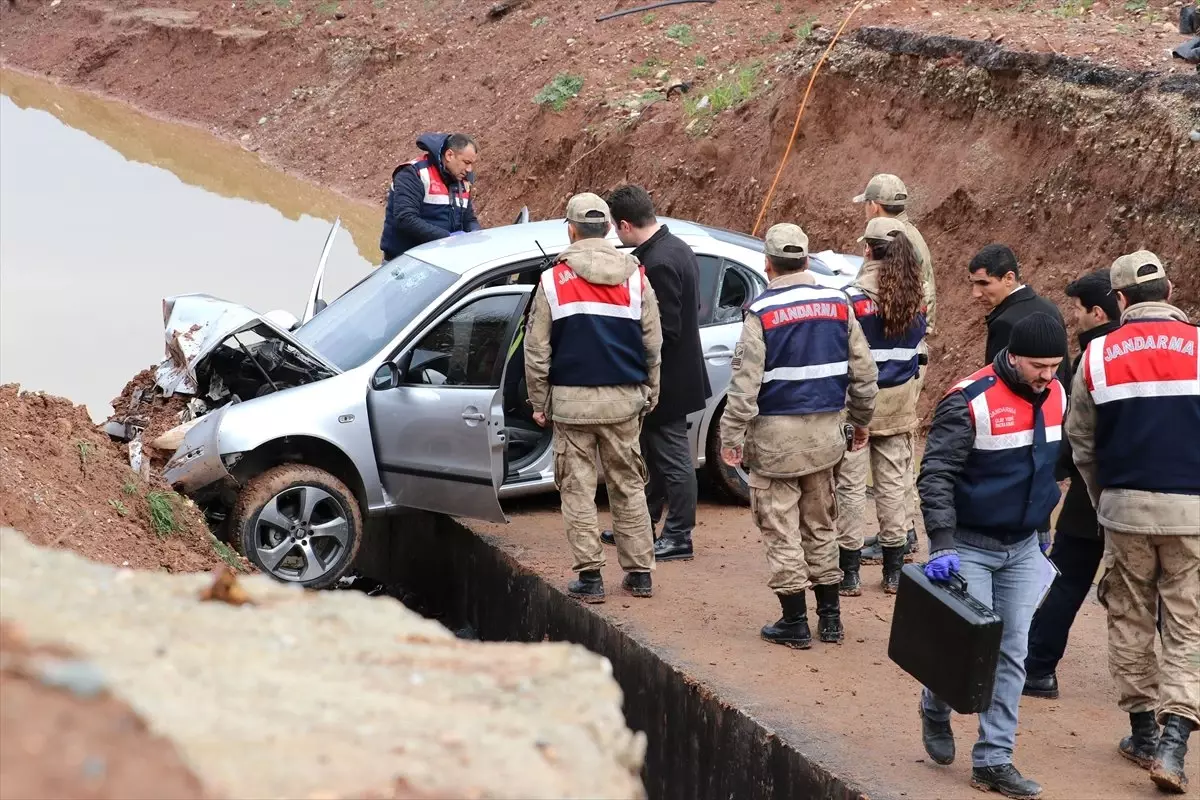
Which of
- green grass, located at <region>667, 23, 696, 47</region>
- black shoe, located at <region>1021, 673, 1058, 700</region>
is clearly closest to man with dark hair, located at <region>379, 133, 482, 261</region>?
black shoe, located at <region>1021, 673, 1058, 700</region>

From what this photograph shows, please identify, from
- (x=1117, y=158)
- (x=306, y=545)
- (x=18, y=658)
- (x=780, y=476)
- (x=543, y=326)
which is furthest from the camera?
(x=1117, y=158)

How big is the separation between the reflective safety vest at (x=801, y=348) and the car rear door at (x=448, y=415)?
179 cm

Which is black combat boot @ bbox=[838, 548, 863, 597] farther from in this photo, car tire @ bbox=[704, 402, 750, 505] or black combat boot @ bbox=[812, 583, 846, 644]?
car tire @ bbox=[704, 402, 750, 505]

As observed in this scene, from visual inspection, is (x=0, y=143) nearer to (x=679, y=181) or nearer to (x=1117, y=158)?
(x=679, y=181)

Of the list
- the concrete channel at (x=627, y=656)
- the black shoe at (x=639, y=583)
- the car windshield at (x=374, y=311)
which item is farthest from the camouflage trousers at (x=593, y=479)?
the car windshield at (x=374, y=311)

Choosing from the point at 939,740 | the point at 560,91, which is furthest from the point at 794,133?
the point at 939,740

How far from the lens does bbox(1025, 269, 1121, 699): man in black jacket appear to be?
240 inches

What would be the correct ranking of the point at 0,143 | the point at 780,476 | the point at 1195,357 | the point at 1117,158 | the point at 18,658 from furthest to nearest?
1. the point at 0,143
2. the point at 1117,158
3. the point at 780,476
4. the point at 1195,357
5. the point at 18,658

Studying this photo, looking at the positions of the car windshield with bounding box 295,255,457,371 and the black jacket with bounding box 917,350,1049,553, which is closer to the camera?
the black jacket with bounding box 917,350,1049,553

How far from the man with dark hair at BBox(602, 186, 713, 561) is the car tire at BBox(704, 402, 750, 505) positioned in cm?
83

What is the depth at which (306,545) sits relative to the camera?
7617 mm

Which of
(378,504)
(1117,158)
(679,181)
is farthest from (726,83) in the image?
(378,504)

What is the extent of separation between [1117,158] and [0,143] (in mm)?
22238

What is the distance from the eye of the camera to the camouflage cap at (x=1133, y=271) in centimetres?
534
